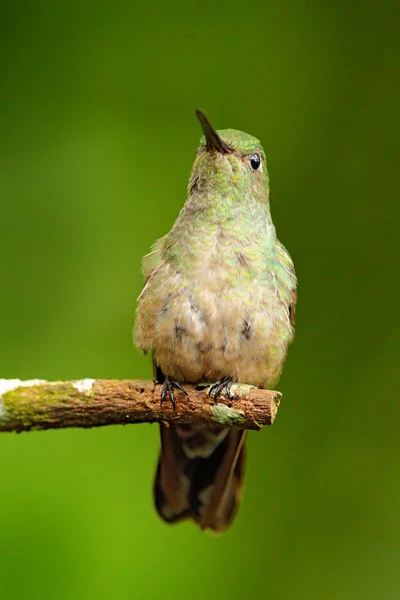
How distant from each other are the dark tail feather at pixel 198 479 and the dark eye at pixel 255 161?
39.1 inches

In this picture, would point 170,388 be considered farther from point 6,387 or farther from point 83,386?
point 6,387

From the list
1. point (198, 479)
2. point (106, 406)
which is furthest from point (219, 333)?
point (198, 479)

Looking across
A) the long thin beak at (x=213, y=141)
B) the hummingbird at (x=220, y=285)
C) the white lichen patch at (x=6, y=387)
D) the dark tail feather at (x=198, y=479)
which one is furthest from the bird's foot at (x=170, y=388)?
the long thin beak at (x=213, y=141)

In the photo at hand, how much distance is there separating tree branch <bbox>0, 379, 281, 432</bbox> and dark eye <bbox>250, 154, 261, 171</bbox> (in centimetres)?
91

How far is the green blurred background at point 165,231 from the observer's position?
3.45 metres

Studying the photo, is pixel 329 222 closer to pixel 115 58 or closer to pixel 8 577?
pixel 115 58

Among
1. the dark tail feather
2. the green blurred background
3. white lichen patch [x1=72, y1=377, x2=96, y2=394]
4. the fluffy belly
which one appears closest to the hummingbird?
the fluffy belly

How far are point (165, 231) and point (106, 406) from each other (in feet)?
5.86

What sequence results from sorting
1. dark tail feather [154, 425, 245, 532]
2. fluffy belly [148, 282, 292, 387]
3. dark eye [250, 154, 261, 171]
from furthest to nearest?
dark tail feather [154, 425, 245, 532], dark eye [250, 154, 261, 171], fluffy belly [148, 282, 292, 387]

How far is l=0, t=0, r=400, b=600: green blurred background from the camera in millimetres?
3451

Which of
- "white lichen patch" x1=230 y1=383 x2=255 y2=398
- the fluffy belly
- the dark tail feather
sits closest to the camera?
"white lichen patch" x1=230 y1=383 x2=255 y2=398

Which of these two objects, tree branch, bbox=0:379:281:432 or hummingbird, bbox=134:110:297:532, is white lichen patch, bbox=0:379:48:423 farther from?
hummingbird, bbox=134:110:297:532

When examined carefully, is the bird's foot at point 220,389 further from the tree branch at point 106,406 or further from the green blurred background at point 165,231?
the green blurred background at point 165,231

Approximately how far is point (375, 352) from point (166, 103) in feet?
5.16
